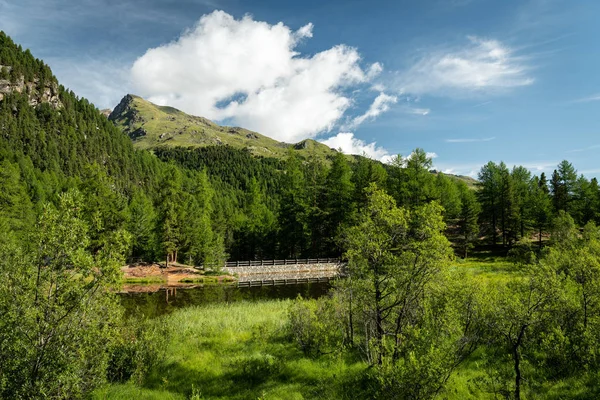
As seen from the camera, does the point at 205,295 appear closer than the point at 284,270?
Yes

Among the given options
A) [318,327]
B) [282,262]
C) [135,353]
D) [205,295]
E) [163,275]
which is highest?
[318,327]

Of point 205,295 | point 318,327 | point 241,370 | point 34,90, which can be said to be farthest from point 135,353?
point 34,90

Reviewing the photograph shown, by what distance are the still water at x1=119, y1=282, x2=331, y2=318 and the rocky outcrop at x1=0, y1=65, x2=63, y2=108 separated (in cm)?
15266

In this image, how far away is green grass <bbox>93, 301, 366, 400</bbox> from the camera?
12.0 meters

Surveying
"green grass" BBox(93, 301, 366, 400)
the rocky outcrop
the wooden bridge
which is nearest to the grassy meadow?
"green grass" BBox(93, 301, 366, 400)

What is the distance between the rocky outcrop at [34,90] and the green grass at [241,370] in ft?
567

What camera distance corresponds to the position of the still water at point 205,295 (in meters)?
31.2

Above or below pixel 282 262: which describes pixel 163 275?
below

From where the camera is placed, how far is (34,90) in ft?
482

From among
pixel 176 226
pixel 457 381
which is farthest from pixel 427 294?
pixel 176 226

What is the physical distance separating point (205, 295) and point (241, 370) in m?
25.8

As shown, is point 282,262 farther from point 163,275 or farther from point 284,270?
point 163,275

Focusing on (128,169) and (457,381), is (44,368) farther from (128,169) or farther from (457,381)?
(128,169)

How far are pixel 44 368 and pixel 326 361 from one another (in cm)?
1019
